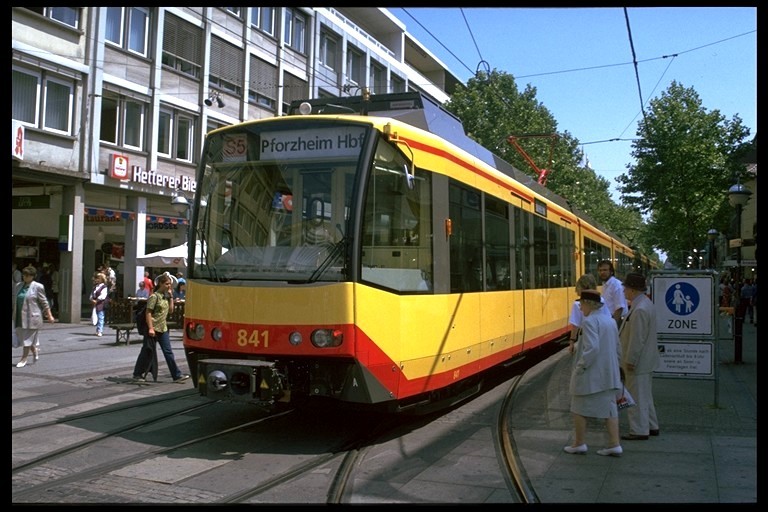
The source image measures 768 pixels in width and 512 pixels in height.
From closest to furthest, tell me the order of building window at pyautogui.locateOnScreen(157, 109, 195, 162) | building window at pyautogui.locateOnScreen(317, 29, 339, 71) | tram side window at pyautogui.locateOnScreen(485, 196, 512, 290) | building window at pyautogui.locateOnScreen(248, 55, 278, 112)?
tram side window at pyautogui.locateOnScreen(485, 196, 512, 290)
building window at pyautogui.locateOnScreen(157, 109, 195, 162)
building window at pyautogui.locateOnScreen(248, 55, 278, 112)
building window at pyautogui.locateOnScreen(317, 29, 339, 71)

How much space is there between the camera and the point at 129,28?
2264 centimetres

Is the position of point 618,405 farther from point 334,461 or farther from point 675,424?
point 334,461

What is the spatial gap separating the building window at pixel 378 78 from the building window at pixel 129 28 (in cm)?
1822

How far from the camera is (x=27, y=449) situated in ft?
21.6

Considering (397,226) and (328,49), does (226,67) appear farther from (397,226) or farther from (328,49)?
(397,226)

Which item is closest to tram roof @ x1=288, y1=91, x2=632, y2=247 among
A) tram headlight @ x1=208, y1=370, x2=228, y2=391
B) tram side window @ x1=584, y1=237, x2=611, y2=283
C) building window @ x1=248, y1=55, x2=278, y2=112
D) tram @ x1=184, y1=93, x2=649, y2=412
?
tram @ x1=184, y1=93, x2=649, y2=412

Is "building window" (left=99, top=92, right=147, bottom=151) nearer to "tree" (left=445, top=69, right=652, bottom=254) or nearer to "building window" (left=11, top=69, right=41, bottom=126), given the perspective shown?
"building window" (left=11, top=69, right=41, bottom=126)

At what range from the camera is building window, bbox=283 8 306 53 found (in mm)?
31562

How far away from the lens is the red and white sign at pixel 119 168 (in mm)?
22031

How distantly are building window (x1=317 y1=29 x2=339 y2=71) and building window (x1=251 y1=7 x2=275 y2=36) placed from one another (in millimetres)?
4163

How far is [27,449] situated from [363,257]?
12.1 ft

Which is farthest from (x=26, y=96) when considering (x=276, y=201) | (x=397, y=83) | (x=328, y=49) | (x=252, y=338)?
(x=397, y=83)

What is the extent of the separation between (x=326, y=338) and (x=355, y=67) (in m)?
34.3

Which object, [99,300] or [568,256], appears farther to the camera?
[99,300]
